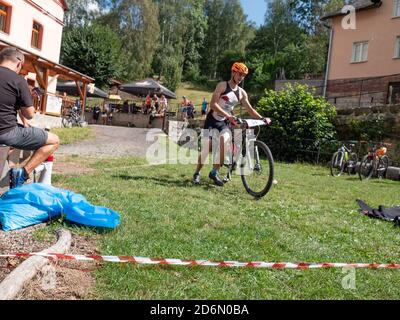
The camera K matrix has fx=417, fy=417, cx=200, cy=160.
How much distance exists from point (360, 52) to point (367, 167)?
17.5m

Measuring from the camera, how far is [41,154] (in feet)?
15.0

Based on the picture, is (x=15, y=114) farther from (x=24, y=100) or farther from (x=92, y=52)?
(x=92, y=52)

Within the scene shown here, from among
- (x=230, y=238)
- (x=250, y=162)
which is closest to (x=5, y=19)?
(x=250, y=162)

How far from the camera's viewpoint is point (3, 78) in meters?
4.16

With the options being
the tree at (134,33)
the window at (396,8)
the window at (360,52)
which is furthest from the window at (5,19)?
the tree at (134,33)

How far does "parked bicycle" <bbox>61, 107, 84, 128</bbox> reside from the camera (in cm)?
2007

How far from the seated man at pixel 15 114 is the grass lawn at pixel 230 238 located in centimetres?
85

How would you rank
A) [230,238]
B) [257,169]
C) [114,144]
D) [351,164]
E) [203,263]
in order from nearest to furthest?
[203,263] < [230,238] < [257,169] < [351,164] < [114,144]

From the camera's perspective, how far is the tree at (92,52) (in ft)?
137

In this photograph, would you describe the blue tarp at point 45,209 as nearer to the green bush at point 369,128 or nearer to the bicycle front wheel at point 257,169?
the bicycle front wheel at point 257,169


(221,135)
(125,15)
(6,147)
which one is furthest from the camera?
(125,15)

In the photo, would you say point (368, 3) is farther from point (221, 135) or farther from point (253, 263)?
point (253, 263)
